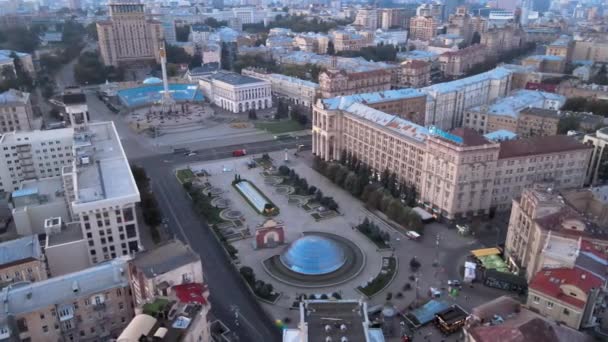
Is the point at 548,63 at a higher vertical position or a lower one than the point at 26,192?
higher

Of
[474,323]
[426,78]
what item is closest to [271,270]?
[474,323]

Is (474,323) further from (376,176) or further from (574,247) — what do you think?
(376,176)

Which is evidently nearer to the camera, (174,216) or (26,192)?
(26,192)

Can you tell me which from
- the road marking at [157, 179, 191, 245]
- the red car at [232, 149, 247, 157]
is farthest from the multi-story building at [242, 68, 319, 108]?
the road marking at [157, 179, 191, 245]

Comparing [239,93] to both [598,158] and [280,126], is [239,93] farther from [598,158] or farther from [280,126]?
[598,158]

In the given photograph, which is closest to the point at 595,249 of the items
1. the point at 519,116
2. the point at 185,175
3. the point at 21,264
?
the point at 21,264

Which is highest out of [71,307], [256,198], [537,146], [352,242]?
[537,146]
